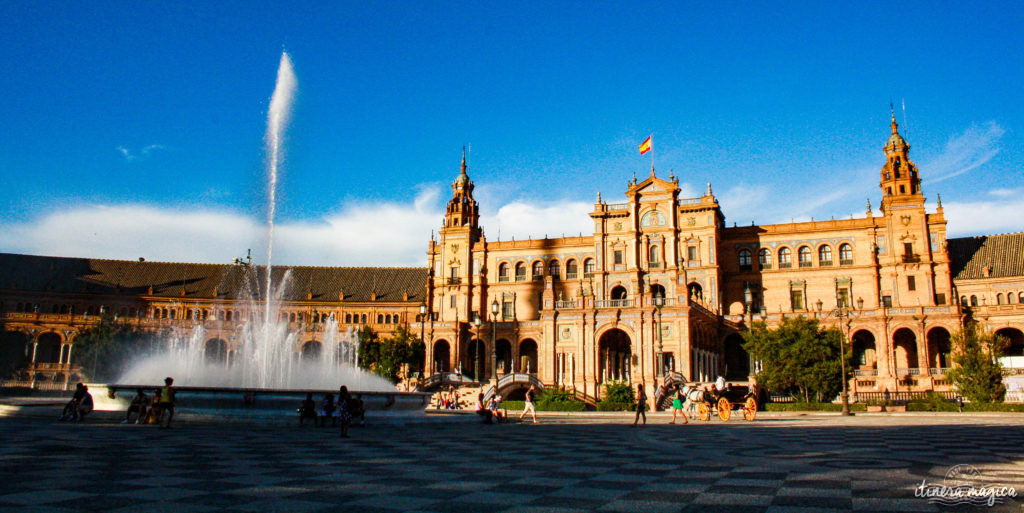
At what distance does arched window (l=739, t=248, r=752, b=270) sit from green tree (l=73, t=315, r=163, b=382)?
60.8 meters

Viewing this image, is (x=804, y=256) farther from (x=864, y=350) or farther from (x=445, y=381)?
(x=445, y=381)

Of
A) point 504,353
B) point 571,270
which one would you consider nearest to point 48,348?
point 504,353

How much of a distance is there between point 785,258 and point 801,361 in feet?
77.9

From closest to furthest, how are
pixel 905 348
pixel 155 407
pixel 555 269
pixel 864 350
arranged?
1. pixel 155 407
2. pixel 905 348
3. pixel 864 350
4. pixel 555 269

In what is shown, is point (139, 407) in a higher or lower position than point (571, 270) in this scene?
lower

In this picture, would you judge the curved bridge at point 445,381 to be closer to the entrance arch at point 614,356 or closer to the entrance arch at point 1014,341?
the entrance arch at point 614,356

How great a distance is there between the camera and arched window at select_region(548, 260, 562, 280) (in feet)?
257

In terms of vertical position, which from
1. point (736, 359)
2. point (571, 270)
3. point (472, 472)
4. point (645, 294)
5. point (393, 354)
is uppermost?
point (571, 270)

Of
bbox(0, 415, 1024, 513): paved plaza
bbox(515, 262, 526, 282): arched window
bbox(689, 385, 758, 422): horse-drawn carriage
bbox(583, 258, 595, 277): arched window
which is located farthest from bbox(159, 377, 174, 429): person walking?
bbox(515, 262, 526, 282): arched window

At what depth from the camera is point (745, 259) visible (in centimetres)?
7212

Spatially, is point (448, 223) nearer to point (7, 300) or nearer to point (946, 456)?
point (7, 300)

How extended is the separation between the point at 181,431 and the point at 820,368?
1652 inches

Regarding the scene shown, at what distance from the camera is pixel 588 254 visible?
7744 cm

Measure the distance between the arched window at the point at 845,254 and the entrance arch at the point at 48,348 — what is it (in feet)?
284
